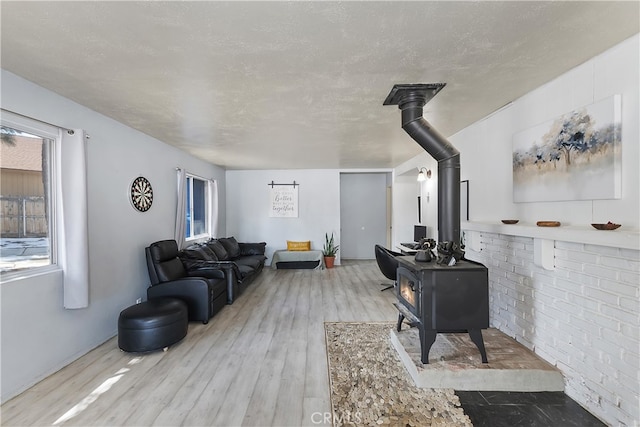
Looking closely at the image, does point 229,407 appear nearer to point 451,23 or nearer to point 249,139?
point 451,23

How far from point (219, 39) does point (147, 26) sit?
1.29ft

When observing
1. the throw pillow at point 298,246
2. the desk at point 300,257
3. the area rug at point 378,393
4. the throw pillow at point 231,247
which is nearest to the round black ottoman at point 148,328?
the area rug at point 378,393

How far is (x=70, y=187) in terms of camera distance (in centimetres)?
276

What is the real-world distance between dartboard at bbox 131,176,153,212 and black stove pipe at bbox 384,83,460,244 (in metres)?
3.39

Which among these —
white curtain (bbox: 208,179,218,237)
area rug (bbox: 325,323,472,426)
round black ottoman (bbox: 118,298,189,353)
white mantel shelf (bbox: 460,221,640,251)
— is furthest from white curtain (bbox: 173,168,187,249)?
white mantel shelf (bbox: 460,221,640,251)

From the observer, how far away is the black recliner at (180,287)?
12.1ft

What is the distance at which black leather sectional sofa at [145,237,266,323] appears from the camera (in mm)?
3693

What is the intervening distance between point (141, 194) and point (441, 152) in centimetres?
385

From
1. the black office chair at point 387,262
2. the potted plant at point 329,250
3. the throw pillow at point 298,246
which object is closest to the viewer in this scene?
the black office chair at point 387,262

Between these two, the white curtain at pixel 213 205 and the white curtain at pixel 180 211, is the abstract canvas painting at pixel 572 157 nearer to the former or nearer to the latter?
the white curtain at pixel 180 211

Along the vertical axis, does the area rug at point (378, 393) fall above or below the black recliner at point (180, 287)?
below

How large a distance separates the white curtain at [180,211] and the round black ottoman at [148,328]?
6.18 feet

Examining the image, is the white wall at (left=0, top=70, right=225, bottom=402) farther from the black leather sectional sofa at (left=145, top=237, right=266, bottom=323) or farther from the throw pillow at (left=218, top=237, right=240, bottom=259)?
the throw pillow at (left=218, top=237, right=240, bottom=259)

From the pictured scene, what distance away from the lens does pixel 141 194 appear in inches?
156
